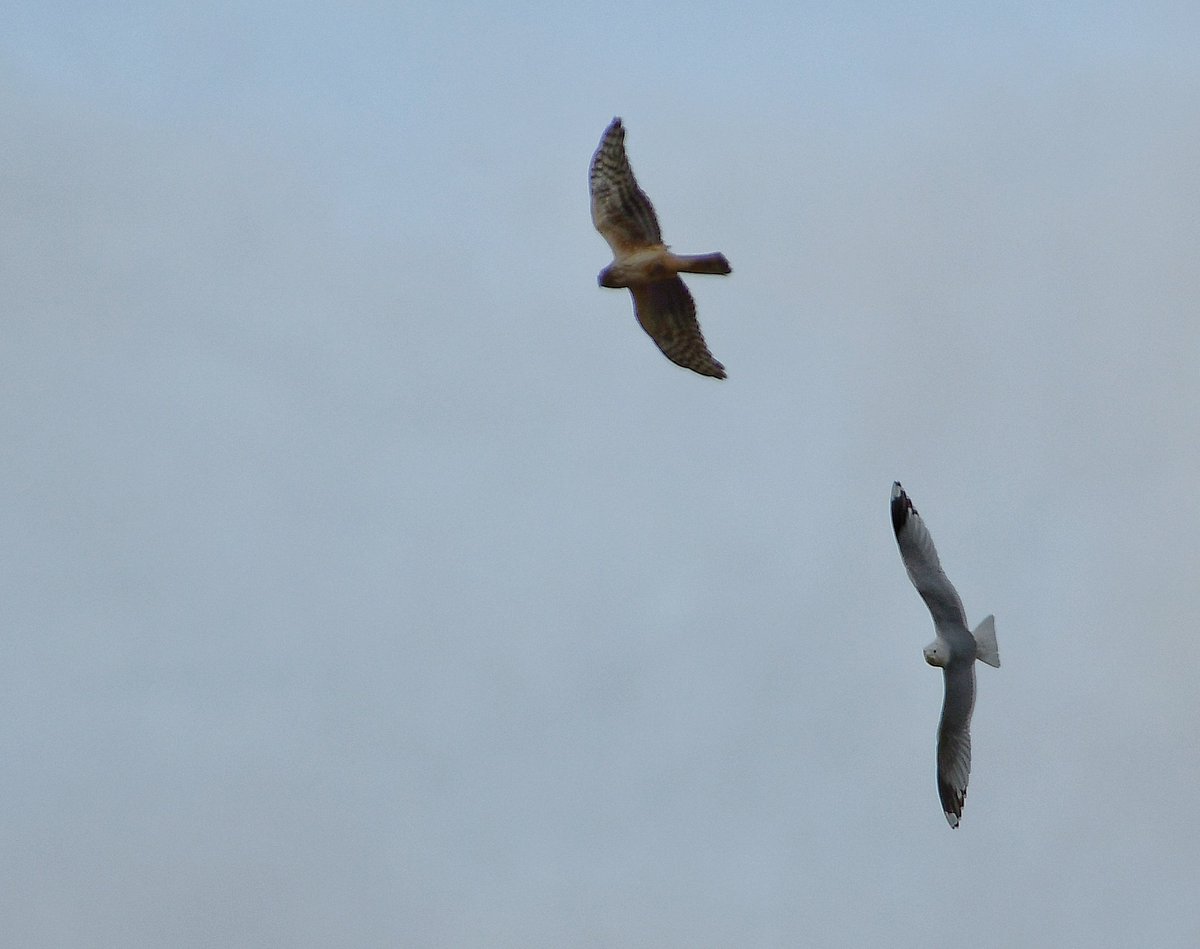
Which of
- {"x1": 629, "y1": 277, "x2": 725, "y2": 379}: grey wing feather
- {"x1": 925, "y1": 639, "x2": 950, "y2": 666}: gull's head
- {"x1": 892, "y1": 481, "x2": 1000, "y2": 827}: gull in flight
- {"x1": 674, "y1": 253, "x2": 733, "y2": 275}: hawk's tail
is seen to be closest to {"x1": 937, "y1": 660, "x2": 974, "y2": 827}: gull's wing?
{"x1": 892, "y1": 481, "x2": 1000, "y2": 827}: gull in flight

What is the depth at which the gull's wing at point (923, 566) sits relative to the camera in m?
25.4

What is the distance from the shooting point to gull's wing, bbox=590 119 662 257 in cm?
2409

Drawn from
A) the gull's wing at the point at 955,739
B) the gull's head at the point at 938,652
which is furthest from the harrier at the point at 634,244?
the gull's wing at the point at 955,739

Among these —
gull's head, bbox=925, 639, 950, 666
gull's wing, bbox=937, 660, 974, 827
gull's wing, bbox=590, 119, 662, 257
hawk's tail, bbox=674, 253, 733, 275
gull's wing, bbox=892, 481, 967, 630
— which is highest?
gull's wing, bbox=590, 119, 662, 257

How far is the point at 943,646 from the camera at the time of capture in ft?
84.0

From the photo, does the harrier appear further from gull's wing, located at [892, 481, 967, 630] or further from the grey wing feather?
gull's wing, located at [892, 481, 967, 630]

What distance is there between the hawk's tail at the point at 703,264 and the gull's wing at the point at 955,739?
7.50m

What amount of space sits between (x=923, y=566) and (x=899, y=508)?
995 millimetres

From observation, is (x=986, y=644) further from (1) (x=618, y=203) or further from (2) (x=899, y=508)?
(1) (x=618, y=203)

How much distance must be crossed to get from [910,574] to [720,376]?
429 cm

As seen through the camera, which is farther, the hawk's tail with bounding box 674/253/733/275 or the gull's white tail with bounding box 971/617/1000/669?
the gull's white tail with bounding box 971/617/1000/669

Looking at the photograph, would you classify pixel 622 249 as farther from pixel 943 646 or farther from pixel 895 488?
pixel 943 646

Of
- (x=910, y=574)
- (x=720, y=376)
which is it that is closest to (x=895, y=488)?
(x=910, y=574)

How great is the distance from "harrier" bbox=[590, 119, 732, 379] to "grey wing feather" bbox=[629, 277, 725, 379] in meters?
0.01
